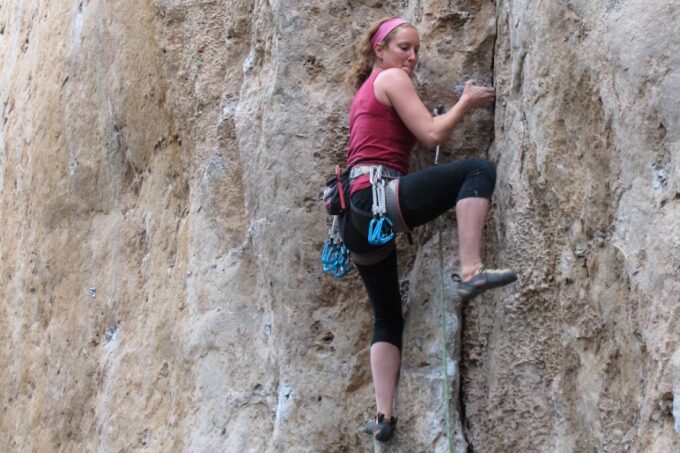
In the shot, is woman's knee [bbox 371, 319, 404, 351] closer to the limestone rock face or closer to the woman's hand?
the limestone rock face

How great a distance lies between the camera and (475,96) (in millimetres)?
4672

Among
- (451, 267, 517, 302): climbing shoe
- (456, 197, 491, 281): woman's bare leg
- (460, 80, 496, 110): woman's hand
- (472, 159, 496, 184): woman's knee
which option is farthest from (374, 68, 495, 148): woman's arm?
(451, 267, 517, 302): climbing shoe

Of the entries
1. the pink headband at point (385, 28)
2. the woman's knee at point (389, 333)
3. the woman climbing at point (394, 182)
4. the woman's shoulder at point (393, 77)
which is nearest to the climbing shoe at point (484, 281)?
the woman climbing at point (394, 182)

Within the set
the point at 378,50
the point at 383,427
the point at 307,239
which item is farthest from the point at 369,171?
the point at 383,427

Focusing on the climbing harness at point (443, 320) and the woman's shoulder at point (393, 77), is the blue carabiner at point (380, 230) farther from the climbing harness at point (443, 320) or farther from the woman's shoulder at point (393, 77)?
the woman's shoulder at point (393, 77)

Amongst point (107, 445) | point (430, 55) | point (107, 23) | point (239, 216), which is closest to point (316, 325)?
point (239, 216)

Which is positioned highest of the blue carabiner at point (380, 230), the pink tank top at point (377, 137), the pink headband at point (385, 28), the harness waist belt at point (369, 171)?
the pink headband at point (385, 28)

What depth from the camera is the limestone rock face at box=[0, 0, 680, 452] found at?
385cm

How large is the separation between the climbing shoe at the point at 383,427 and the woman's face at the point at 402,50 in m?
1.62

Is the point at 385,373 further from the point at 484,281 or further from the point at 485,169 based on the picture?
the point at 485,169

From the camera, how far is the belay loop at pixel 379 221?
4.45m

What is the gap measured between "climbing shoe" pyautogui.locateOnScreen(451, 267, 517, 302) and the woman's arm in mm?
655

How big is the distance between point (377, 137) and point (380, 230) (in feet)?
1.52

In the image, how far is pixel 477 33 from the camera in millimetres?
4934
